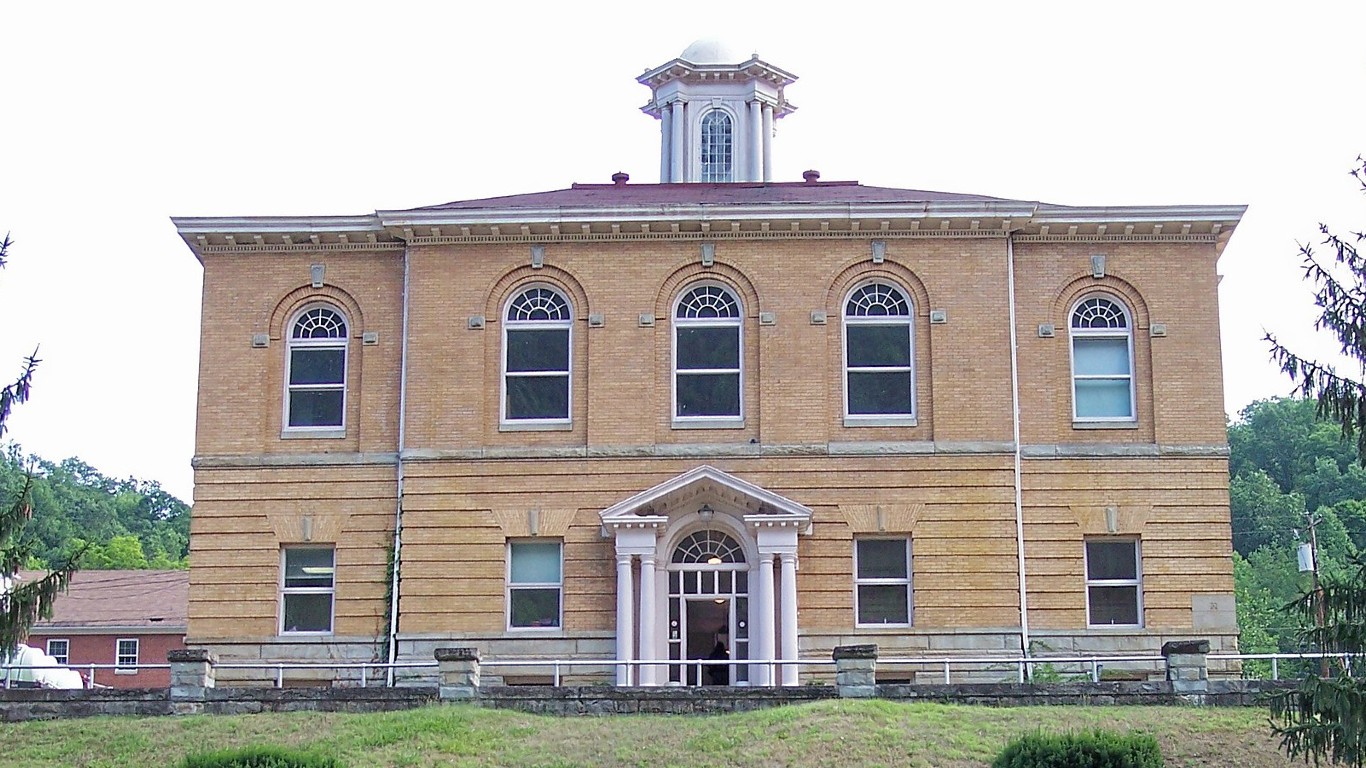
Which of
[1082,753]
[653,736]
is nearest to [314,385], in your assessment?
[653,736]

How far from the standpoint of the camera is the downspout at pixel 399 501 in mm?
33438

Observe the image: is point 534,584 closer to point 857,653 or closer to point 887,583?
point 887,583

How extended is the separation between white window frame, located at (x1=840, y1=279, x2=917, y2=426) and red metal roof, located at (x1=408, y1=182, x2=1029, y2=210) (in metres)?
1.77

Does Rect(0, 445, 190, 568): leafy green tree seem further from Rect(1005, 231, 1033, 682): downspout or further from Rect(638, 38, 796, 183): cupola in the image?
Rect(1005, 231, 1033, 682): downspout

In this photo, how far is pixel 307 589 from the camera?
34.2 meters

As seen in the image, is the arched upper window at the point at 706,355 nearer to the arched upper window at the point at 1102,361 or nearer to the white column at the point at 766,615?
the white column at the point at 766,615

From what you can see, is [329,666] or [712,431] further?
[712,431]

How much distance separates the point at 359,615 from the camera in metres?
33.8

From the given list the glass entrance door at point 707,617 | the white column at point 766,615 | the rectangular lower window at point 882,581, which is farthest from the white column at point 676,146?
the white column at point 766,615

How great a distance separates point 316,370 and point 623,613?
766cm

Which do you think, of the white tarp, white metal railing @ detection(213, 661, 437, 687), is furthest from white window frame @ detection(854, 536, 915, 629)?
the white tarp

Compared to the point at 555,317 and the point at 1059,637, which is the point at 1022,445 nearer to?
the point at 1059,637

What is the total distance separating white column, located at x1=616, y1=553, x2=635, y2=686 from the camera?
3272cm

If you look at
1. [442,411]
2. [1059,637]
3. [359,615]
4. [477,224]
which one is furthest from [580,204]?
[1059,637]
